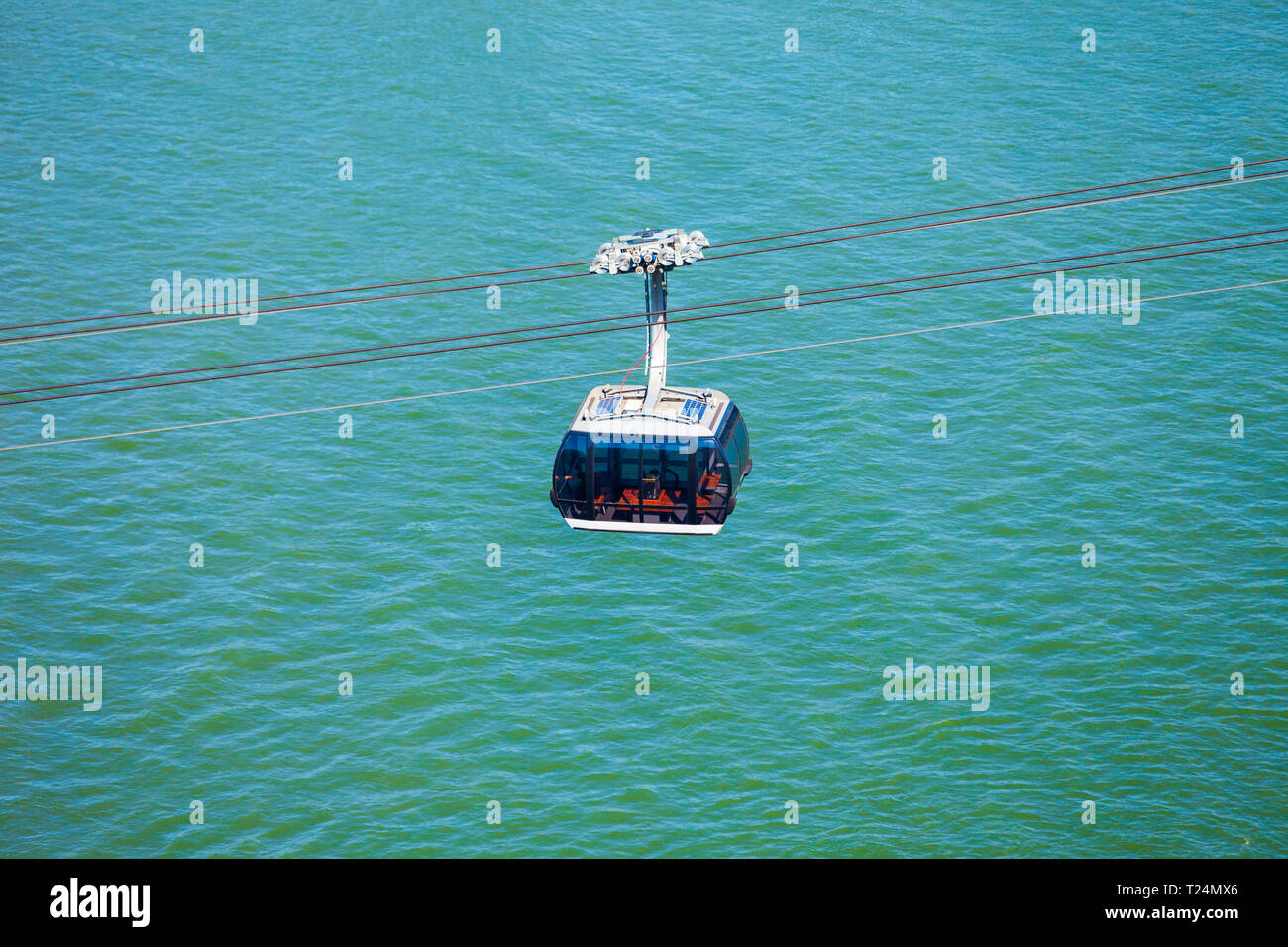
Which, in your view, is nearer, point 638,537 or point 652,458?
point 652,458

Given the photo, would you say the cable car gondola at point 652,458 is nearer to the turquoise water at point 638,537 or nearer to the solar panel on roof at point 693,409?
the solar panel on roof at point 693,409

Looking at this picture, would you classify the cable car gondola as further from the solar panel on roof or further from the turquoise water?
the turquoise water

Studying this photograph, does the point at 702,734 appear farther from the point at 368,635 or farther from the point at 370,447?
the point at 370,447

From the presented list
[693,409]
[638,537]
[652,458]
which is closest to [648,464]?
[652,458]

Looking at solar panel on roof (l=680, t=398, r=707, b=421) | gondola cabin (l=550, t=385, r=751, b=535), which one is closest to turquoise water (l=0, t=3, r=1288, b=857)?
gondola cabin (l=550, t=385, r=751, b=535)

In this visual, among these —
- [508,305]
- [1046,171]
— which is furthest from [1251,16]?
[508,305]

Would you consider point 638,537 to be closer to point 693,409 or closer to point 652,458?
point 652,458
